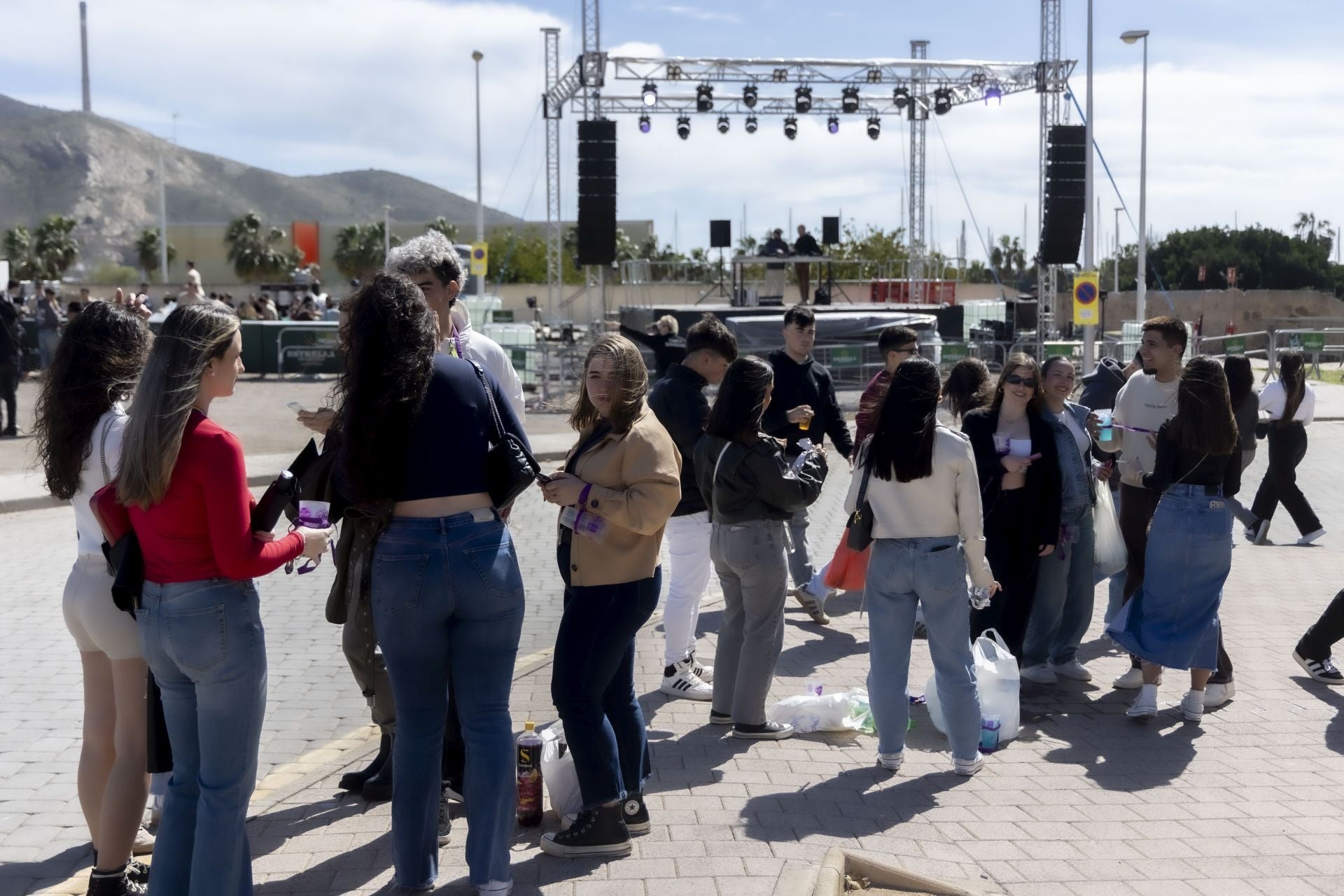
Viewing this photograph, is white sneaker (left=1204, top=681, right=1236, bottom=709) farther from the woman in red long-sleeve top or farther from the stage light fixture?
the stage light fixture

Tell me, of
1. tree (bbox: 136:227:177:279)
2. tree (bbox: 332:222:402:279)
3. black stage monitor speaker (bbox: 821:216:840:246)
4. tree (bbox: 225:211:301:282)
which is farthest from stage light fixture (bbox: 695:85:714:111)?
tree (bbox: 136:227:177:279)

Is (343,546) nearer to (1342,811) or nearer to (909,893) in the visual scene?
(909,893)

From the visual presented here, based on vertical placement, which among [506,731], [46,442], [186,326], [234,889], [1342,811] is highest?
[186,326]

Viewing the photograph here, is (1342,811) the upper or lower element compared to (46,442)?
lower

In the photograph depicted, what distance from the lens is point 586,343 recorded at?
90.3 ft

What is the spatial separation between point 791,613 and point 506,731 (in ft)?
15.7

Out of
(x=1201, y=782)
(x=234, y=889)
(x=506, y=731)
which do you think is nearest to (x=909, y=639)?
(x=1201, y=782)

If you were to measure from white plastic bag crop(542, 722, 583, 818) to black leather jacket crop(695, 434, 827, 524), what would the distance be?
1305 millimetres

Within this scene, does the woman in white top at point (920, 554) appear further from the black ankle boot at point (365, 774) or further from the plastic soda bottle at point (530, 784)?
the black ankle boot at point (365, 774)

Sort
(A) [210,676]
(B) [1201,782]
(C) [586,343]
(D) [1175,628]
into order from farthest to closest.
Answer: (C) [586,343]
(D) [1175,628]
(B) [1201,782]
(A) [210,676]

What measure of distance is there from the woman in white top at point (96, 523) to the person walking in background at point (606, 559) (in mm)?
1331

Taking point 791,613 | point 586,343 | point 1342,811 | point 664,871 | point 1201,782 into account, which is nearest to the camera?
point 664,871

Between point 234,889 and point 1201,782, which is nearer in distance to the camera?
point 234,889

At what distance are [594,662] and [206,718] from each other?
1.30 metres
